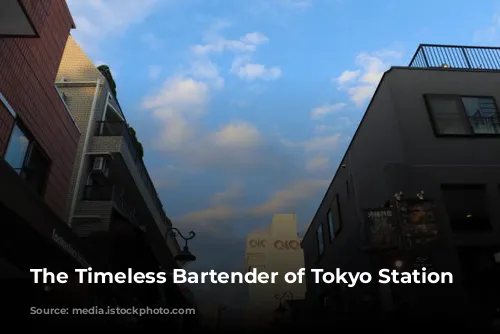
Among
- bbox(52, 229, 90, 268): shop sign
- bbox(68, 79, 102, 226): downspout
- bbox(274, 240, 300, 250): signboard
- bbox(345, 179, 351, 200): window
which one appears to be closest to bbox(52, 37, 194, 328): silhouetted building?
bbox(68, 79, 102, 226): downspout

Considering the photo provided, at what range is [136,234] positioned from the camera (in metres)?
8.90

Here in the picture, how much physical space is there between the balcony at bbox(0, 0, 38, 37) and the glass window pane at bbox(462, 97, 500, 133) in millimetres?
11911

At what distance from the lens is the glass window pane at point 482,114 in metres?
12.5

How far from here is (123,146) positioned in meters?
17.0

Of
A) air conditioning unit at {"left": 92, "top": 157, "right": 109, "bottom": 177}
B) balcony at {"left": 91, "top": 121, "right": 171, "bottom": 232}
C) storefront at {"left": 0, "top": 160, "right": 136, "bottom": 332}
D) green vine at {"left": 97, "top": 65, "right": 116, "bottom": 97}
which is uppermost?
green vine at {"left": 97, "top": 65, "right": 116, "bottom": 97}

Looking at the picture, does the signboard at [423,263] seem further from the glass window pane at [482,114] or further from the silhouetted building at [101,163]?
the silhouetted building at [101,163]

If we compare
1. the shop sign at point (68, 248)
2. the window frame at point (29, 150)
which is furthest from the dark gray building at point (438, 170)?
the window frame at point (29, 150)

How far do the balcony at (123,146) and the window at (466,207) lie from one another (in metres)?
12.0

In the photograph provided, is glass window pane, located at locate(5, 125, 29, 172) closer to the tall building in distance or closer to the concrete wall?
the concrete wall

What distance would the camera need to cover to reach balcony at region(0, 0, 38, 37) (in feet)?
24.3

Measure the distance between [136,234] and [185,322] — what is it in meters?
5.42

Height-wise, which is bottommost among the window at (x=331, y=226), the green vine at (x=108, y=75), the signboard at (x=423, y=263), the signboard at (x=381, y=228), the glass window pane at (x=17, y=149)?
the signboard at (x=423, y=263)

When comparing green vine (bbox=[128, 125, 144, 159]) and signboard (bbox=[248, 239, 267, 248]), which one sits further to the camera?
signboard (bbox=[248, 239, 267, 248])

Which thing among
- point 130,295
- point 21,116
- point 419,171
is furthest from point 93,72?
point 419,171
